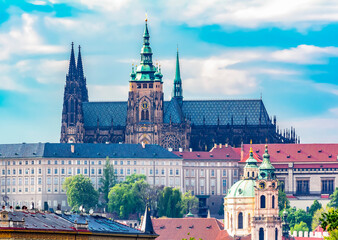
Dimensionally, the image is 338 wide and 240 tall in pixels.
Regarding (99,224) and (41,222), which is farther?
(99,224)

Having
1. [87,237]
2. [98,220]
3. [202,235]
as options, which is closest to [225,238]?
[202,235]

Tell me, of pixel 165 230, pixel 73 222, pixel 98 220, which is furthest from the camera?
pixel 165 230

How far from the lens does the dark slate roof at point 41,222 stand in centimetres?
8681

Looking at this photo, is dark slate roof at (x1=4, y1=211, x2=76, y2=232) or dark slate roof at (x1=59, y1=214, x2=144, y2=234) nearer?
dark slate roof at (x1=4, y1=211, x2=76, y2=232)

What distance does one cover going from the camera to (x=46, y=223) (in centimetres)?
9044

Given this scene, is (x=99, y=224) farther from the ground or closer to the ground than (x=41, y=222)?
closer to the ground

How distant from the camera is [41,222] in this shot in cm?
9012

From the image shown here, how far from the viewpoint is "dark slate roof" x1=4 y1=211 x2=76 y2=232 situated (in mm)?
86812

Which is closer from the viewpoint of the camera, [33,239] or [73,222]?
[33,239]

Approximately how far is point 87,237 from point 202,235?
10734cm

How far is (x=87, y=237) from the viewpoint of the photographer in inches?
3620

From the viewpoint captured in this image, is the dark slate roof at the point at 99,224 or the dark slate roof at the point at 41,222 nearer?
the dark slate roof at the point at 41,222

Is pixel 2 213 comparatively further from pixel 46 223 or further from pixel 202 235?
pixel 202 235

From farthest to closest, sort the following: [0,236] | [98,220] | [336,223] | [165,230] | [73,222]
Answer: [165,230]
[98,220]
[73,222]
[336,223]
[0,236]
